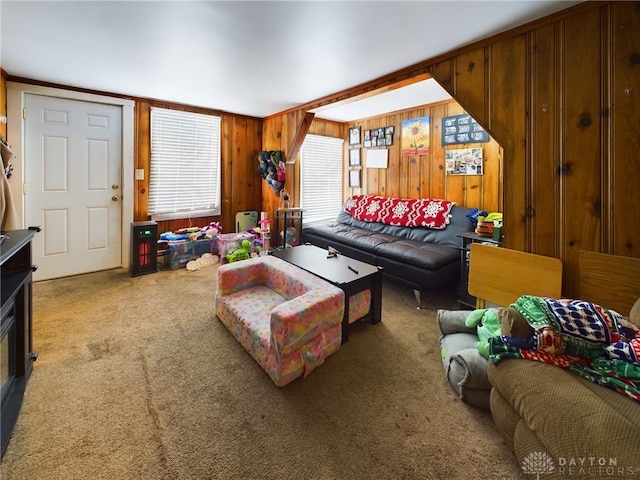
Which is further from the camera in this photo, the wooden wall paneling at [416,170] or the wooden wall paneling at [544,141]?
the wooden wall paneling at [416,170]

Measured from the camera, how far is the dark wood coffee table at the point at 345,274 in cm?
222

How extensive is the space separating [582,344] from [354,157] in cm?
433

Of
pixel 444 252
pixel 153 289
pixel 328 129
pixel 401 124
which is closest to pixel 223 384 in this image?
pixel 153 289

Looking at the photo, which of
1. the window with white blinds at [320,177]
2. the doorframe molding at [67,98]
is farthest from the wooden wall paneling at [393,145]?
the doorframe molding at [67,98]

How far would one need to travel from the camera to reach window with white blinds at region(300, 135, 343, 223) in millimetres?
5008

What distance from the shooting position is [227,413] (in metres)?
1.57

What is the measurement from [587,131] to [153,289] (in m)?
3.86

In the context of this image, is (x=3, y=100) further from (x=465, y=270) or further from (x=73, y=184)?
(x=465, y=270)

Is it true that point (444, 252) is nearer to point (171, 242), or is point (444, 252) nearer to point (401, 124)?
point (401, 124)

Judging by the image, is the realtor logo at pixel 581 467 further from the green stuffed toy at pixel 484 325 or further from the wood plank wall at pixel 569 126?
the wood plank wall at pixel 569 126

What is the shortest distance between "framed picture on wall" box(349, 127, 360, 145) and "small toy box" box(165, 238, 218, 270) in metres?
2.79

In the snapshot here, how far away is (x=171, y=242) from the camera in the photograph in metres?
3.97

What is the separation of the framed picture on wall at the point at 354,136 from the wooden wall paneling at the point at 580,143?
11.0ft

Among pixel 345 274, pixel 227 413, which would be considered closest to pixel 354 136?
pixel 345 274
